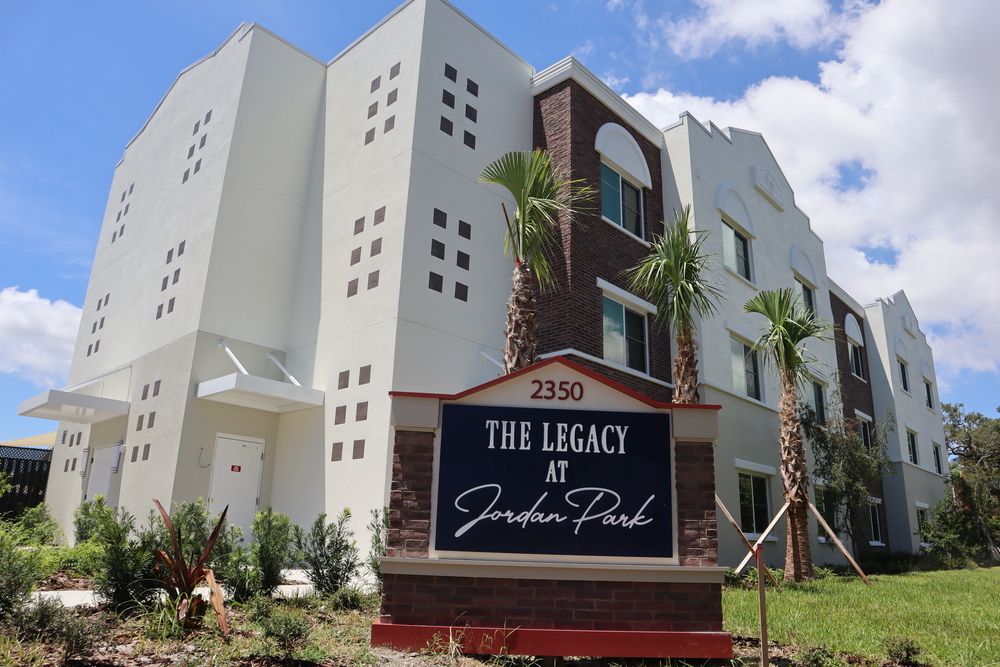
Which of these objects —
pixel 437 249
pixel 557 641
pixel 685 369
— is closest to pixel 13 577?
pixel 557 641

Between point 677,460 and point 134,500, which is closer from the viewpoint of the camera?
point 677,460

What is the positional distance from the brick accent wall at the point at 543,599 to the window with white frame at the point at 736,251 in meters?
14.5

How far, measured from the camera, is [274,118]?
17.5 metres

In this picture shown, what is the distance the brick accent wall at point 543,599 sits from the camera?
6.64 m

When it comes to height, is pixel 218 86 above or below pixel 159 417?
Answer: above

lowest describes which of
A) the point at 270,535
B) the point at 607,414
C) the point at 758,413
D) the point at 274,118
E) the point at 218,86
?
the point at 270,535

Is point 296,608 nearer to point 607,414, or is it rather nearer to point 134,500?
point 607,414

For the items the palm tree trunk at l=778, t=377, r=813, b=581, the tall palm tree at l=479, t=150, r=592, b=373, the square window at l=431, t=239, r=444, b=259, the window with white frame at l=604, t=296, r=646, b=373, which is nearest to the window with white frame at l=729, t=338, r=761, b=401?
the palm tree trunk at l=778, t=377, r=813, b=581

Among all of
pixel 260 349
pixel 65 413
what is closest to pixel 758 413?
pixel 260 349

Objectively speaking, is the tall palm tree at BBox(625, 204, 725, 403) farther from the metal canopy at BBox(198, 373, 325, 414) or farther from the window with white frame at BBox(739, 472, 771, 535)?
the metal canopy at BBox(198, 373, 325, 414)

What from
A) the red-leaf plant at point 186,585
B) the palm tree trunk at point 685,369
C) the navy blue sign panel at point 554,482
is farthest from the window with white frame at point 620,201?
the red-leaf plant at point 186,585

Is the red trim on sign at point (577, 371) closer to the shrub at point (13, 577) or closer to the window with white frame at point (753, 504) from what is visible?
the shrub at point (13, 577)

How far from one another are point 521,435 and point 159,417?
11549mm

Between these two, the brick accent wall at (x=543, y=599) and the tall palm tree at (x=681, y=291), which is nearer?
the brick accent wall at (x=543, y=599)
